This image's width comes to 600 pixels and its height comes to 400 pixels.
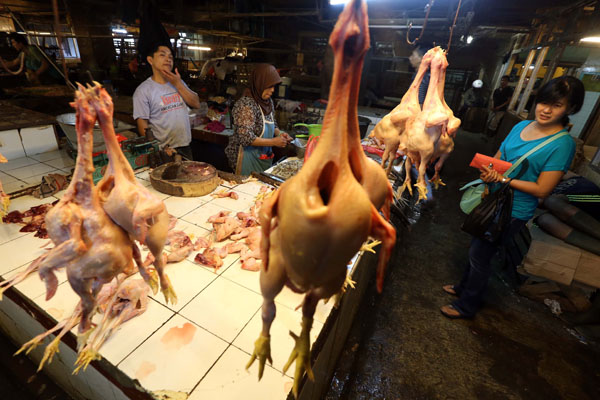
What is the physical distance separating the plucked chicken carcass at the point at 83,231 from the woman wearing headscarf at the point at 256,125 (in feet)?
8.97

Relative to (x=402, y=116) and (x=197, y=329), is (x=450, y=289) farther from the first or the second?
(x=197, y=329)

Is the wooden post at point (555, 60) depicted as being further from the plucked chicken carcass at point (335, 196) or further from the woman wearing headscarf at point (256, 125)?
the plucked chicken carcass at point (335, 196)

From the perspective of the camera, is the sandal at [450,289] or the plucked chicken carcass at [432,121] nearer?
the plucked chicken carcass at [432,121]

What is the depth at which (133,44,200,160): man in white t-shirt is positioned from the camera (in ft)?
12.5

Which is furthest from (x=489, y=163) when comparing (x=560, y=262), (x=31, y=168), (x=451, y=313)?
(x=31, y=168)

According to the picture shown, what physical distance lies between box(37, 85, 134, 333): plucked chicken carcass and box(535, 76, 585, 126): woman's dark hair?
3.72 metres

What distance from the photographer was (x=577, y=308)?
4.37 m

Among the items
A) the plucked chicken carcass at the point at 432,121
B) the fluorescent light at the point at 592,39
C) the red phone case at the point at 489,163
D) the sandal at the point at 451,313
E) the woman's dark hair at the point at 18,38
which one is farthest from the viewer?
the woman's dark hair at the point at 18,38

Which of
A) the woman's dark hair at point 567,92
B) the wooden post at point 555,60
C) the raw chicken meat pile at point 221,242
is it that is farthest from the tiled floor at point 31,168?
the wooden post at point 555,60

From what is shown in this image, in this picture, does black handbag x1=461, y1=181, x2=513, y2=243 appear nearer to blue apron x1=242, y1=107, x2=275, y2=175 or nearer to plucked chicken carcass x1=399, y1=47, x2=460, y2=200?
plucked chicken carcass x1=399, y1=47, x2=460, y2=200

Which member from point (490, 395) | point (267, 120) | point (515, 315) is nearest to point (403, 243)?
point (515, 315)

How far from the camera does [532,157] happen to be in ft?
9.01

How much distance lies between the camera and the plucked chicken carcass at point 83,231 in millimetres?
1320

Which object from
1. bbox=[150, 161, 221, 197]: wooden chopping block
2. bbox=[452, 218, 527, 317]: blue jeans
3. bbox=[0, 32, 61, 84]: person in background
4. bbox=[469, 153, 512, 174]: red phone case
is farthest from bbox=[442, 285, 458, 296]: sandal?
bbox=[0, 32, 61, 84]: person in background
